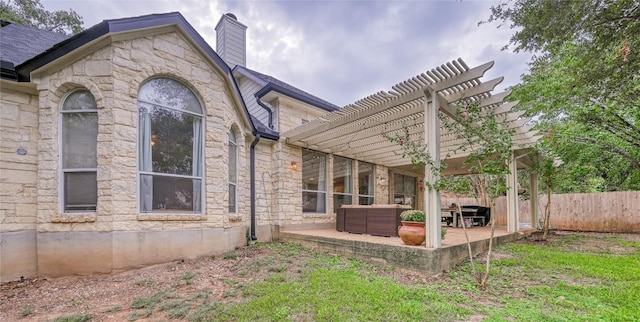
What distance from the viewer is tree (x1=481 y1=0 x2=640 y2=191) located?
15.8 ft

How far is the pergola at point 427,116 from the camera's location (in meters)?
4.36

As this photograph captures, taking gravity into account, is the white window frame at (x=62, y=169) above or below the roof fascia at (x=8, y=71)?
below

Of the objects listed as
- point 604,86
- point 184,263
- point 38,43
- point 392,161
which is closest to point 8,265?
point 184,263

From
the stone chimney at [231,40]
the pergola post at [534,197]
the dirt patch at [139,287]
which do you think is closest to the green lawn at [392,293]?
the dirt patch at [139,287]

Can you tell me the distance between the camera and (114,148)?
174 inches

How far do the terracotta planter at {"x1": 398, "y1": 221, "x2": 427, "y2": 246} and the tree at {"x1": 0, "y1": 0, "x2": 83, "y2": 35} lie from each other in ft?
53.0

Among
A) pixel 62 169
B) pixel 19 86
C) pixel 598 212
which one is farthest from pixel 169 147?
pixel 598 212

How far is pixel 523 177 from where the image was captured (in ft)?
66.1

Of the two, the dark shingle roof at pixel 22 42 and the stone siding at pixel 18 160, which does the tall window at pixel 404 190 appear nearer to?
the stone siding at pixel 18 160

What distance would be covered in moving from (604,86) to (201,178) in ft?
29.5

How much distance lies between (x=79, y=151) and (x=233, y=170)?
275cm

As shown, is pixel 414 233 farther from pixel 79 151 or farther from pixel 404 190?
pixel 404 190

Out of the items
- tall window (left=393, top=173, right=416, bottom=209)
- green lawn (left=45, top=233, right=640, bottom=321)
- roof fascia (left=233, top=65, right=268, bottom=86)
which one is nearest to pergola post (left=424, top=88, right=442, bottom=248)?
green lawn (left=45, top=233, right=640, bottom=321)

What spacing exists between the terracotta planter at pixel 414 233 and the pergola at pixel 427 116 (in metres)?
0.17
